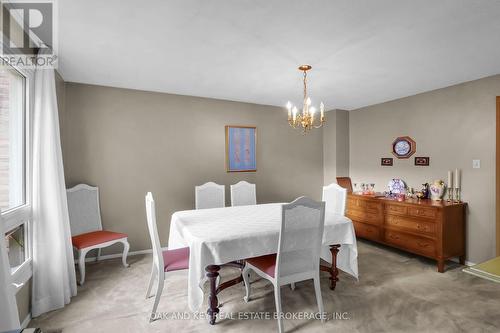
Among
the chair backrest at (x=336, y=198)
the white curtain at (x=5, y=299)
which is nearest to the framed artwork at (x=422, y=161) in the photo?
the chair backrest at (x=336, y=198)

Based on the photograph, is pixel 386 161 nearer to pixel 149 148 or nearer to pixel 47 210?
pixel 149 148

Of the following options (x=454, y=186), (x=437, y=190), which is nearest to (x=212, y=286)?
(x=437, y=190)

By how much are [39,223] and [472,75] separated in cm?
489

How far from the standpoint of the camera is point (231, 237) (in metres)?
2.14

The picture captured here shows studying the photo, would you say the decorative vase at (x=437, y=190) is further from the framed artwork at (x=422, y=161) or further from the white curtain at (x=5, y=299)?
the white curtain at (x=5, y=299)

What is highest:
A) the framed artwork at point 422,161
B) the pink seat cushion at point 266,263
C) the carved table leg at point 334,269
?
the framed artwork at point 422,161

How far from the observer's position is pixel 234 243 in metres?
2.13

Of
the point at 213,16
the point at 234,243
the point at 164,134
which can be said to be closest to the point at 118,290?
the point at 234,243

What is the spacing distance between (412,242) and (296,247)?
2.30m

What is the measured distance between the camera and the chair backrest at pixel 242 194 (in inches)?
150

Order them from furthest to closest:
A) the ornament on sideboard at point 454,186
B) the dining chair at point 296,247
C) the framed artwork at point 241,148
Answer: the framed artwork at point 241,148, the ornament on sideboard at point 454,186, the dining chair at point 296,247

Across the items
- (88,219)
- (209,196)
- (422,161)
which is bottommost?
(88,219)

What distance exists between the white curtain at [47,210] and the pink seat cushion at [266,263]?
1746 millimetres

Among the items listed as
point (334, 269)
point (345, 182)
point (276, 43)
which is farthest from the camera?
point (345, 182)
